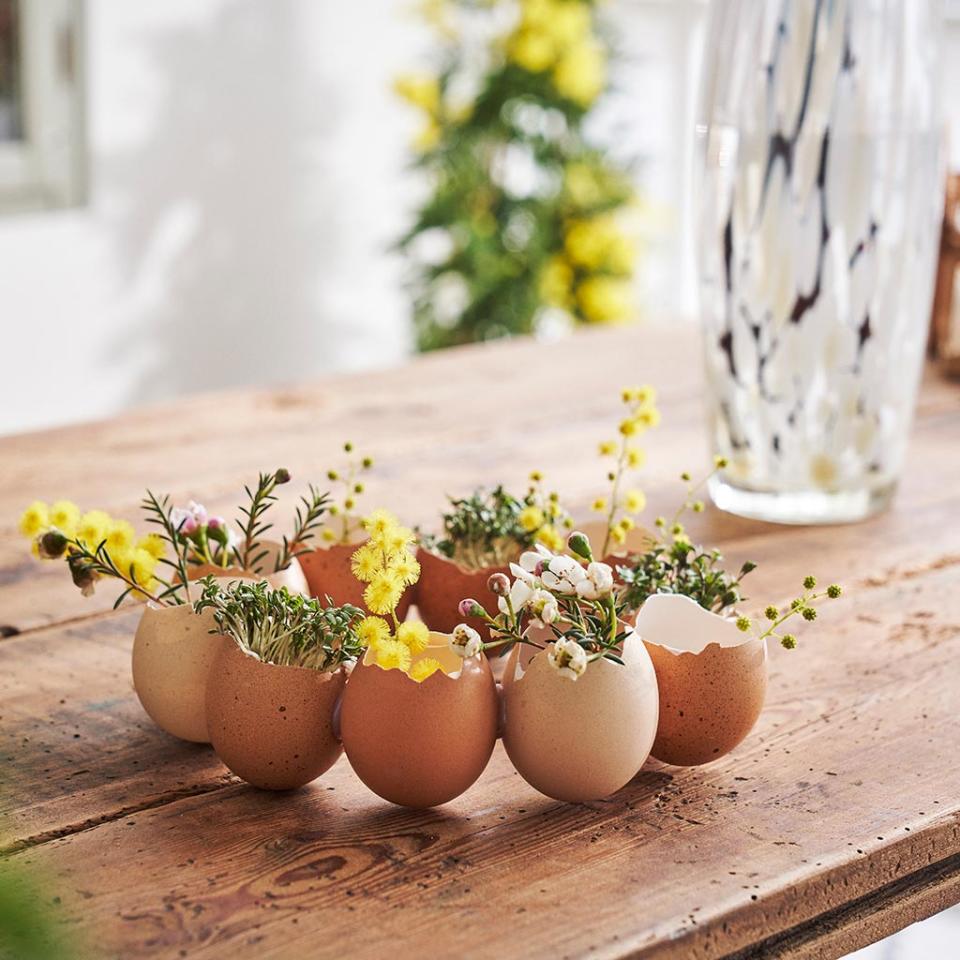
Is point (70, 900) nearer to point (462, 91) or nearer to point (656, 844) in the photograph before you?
point (656, 844)

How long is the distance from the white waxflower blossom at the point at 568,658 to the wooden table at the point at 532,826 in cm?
9

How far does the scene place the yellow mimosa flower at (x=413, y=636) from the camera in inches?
24.0

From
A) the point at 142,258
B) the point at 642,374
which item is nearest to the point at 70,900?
the point at 642,374

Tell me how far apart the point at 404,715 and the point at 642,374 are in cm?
105

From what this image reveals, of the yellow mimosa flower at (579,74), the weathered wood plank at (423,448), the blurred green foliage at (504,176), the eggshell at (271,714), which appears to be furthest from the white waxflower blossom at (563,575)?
the yellow mimosa flower at (579,74)

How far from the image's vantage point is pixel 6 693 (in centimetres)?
80

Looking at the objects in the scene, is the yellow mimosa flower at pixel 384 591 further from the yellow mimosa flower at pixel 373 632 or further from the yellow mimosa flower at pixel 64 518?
the yellow mimosa flower at pixel 64 518

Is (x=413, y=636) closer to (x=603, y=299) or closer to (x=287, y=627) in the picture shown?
(x=287, y=627)

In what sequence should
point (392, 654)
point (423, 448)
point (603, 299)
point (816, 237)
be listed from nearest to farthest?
point (392, 654)
point (816, 237)
point (423, 448)
point (603, 299)

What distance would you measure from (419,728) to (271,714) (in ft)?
0.25

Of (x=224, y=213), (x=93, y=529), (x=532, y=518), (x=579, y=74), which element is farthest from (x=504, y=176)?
(x=93, y=529)

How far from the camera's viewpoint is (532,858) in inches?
24.2

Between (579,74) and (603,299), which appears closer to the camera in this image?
(579,74)

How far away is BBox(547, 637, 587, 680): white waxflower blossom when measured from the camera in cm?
60
